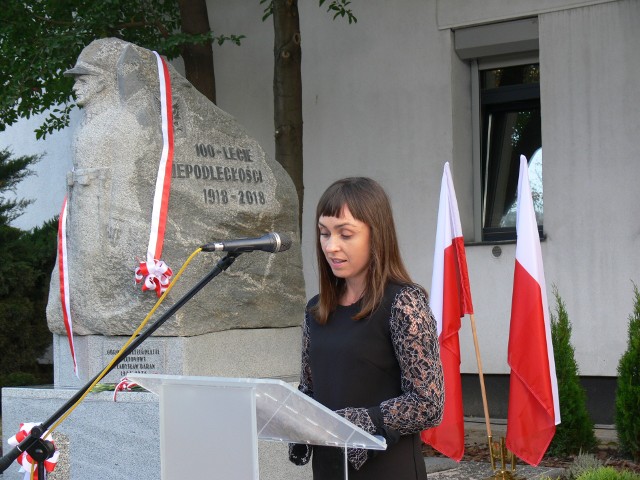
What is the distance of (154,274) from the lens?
566 centimetres

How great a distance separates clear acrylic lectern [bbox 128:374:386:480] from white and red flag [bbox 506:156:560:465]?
11.9ft

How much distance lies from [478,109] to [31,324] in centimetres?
520

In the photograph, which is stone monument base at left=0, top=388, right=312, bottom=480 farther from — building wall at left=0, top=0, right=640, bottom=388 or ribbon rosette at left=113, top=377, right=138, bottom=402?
building wall at left=0, top=0, right=640, bottom=388

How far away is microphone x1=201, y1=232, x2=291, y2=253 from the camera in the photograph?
2839 mm

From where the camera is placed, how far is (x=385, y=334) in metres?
2.83

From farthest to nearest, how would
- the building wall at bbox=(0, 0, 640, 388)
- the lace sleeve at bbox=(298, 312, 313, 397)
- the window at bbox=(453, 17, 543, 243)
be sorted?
1. the window at bbox=(453, 17, 543, 243)
2. the building wall at bbox=(0, 0, 640, 388)
3. the lace sleeve at bbox=(298, 312, 313, 397)

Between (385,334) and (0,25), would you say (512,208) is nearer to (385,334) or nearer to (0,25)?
(0,25)

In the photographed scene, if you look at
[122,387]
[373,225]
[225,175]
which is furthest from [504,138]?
[373,225]

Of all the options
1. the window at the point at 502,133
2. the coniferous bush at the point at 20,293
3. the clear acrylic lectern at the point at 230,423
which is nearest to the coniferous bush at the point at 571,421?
the window at the point at 502,133

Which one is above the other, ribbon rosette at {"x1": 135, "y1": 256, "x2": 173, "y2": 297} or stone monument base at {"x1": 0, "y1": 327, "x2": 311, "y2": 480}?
ribbon rosette at {"x1": 135, "y1": 256, "x2": 173, "y2": 297}

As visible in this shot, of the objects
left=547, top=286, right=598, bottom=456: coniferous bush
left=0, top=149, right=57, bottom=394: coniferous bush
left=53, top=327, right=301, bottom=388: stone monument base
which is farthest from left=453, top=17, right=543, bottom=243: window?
left=0, top=149, right=57, bottom=394: coniferous bush

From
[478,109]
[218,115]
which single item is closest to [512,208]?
[478,109]

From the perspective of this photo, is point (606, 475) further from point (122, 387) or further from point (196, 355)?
point (122, 387)

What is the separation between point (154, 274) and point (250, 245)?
9.46ft
